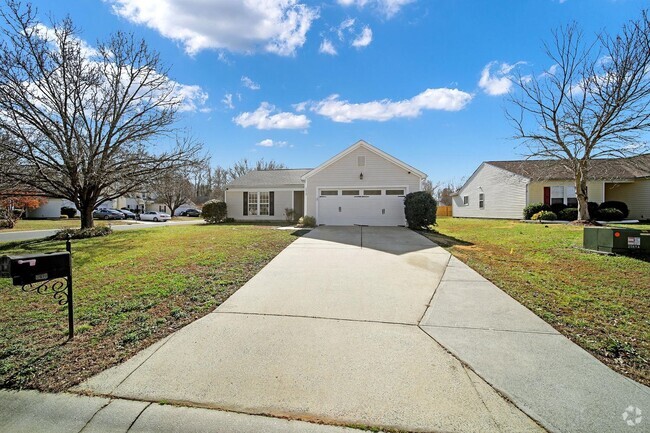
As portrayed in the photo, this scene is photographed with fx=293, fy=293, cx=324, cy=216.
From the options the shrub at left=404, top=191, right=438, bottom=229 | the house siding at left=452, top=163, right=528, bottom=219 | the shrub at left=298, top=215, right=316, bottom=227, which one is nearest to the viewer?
the shrub at left=404, top=191, right=438, bottom=229

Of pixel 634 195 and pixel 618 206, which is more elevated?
pixel 634 195

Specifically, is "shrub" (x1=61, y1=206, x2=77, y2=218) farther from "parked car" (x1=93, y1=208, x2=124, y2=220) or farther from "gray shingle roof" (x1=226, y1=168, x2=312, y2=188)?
"gray shingle roof" (x1=226, y1=168, x2=312, y2=188)

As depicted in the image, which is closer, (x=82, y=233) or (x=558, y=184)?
(x=82, y=233)

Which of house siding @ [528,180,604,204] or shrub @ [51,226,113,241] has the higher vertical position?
house siding @ [528,180,604,204]

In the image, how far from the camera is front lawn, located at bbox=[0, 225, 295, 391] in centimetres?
319

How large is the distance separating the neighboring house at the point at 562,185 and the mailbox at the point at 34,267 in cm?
2327

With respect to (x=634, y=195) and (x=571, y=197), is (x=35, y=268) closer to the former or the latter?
(x=571, y=197)

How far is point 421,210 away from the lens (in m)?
14.2

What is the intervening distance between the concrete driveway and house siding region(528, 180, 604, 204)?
21084mm

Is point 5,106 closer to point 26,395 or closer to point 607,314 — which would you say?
point 26,395

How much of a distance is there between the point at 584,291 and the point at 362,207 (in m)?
11.5

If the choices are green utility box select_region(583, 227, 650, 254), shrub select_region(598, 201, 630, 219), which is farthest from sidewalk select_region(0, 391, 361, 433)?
shrub select_region(598, 201, 630, 219)

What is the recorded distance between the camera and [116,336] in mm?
3789

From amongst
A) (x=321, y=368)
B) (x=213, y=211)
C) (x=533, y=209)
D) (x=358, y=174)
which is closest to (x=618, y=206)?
(x=533, y=209)
